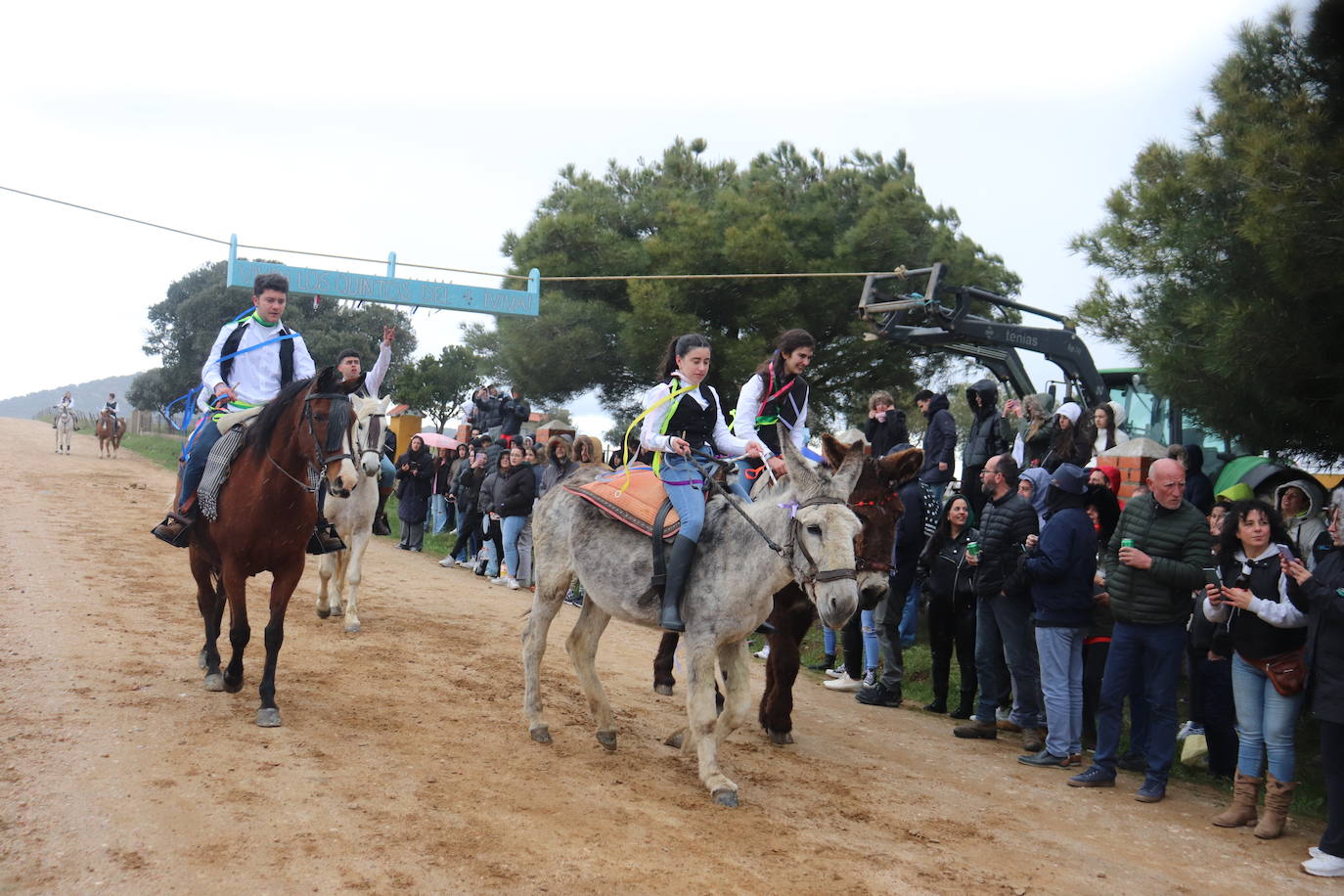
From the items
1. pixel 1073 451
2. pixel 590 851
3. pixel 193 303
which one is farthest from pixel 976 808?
pixel 193 303

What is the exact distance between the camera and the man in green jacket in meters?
7.32

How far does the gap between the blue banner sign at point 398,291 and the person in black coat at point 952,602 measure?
1242cm

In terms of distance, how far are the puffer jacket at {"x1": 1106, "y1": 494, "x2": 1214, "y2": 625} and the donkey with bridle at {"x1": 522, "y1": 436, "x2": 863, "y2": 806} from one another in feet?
8.70

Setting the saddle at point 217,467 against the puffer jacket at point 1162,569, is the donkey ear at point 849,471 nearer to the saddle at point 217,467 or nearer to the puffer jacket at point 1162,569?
the puffer jacket at point 1162,569

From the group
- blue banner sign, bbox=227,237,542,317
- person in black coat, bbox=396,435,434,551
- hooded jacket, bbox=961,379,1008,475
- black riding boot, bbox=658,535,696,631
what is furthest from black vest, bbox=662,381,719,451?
blue banner sign, bbox=227,237,542,317

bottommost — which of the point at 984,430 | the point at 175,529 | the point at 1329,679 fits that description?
the point at 1329,679

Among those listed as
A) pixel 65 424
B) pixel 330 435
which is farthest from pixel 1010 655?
pixel 65 424

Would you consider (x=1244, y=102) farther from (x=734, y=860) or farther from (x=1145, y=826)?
(x=734, y=860)

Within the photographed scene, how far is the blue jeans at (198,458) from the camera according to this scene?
7.91m

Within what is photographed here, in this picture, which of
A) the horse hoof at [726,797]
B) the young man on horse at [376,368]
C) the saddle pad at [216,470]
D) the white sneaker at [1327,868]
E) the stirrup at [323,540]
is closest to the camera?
the white sneaker at [1327,868]

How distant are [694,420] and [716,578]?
49.4 inches

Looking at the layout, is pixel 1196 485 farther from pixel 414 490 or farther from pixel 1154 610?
pixel 414 490

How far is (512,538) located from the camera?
16.1 meters

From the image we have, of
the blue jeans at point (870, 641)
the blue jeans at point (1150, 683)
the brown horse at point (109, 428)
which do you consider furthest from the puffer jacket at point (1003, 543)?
the brown horse at point (109, 428)
